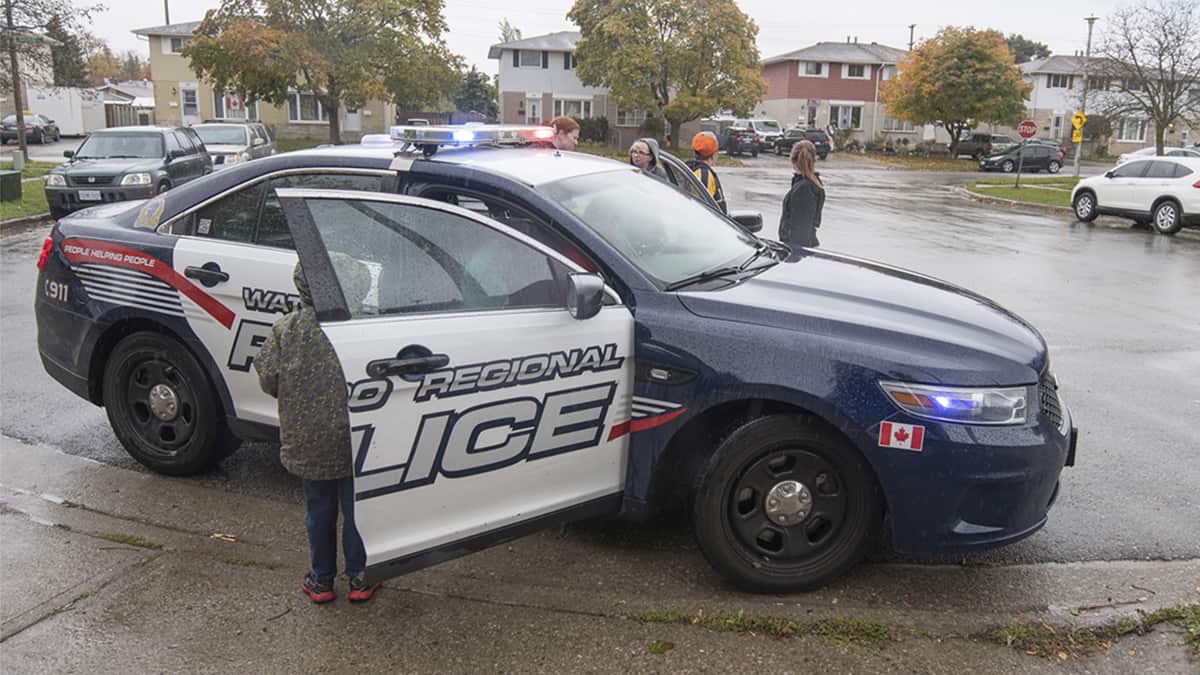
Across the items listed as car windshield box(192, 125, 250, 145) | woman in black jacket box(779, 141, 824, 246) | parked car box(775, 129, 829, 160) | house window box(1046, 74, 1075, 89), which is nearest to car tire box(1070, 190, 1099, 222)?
woman in black jacket box(779, 141, 824, 246)

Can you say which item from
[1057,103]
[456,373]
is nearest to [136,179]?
[456,373]

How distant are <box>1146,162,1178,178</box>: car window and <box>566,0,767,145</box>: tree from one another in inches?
1074

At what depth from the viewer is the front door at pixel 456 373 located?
3.23 meters

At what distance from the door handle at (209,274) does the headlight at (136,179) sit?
13.2m

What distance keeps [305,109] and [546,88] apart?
1395 centimetres

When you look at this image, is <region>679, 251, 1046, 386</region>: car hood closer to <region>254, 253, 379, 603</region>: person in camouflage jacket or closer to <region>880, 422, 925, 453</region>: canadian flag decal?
<region>880, 422, 925, 453</region>: canadian flag decal

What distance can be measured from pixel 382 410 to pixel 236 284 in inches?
68.2

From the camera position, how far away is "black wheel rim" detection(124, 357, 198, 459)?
4.89 meters

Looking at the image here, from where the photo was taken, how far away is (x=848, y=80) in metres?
61.5

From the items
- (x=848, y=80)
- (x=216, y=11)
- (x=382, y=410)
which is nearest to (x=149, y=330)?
(x=382, y=410)

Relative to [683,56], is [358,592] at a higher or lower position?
lower

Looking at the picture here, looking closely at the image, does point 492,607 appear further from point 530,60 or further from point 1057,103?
point 1057,103

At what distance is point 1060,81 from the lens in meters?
64.7

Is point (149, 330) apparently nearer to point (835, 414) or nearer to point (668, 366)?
point (668, 366)
